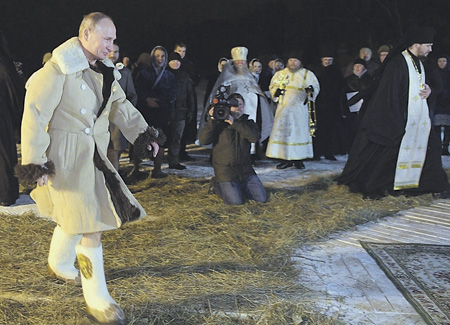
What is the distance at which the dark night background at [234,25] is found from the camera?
614 inches

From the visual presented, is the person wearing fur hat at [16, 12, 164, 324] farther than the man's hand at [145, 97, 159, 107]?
No

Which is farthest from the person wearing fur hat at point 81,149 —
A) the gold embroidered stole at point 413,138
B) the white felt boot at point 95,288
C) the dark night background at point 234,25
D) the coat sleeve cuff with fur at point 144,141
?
the dark night background at point 234,25

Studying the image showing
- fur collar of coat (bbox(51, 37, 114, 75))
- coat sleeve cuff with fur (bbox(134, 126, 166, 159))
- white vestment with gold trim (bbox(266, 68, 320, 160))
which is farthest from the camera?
white vestment with gold trim (bbox(266, 68, 320, 160))

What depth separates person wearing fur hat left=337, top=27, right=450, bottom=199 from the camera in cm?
611

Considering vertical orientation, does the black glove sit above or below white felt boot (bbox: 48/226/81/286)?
above

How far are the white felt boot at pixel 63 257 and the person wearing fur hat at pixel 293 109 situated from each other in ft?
16.4

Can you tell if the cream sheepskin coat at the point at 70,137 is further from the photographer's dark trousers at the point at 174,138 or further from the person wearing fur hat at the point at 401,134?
the photographer's dark trousers at the point at 174,138

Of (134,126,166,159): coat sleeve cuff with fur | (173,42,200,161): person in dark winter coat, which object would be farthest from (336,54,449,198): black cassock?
(134,126,166,159): coat sleeve cuff with fur

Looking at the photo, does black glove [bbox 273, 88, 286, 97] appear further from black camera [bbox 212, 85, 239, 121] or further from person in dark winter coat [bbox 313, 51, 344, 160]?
black camera [bbox 212, 85, 239, 121]

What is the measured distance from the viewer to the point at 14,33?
15.2m

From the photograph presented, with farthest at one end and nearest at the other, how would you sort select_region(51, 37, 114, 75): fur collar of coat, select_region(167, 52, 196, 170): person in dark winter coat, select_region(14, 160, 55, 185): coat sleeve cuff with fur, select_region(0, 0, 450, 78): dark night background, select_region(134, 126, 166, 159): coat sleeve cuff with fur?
select_region(0, 0, 450, 78): dark night background → select_region(167, 52, 196, 170): person in dark winter coat → select_region(134, 126, 166, 159): coat sleeve cuff with fur → select_region(51, 37, 114, 75): fur collar of coat → select_region(14, 160, 55, 185): coat sleeve cuff with fur

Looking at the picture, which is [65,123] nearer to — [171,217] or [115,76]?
[115,76]

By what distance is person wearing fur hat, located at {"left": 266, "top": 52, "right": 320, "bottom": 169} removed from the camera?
8.10m

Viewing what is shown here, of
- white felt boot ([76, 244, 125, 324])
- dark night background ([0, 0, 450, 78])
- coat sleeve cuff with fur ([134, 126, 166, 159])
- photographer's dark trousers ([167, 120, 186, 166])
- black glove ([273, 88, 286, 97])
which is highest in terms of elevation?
dark night background ([0, 0, 450, 78])
